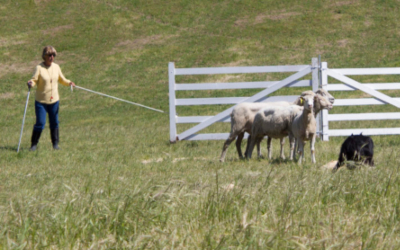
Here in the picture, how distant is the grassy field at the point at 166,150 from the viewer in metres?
3.56

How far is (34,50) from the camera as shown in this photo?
32.2 m

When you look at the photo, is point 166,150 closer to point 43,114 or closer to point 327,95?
point 43,114

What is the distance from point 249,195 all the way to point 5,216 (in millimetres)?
1845

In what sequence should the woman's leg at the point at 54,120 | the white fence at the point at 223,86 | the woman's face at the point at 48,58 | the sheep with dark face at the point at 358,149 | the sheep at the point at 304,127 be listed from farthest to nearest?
the white fence at the point at 223,86
the woman's leg at the point at 54,120
the woman's face at the point at 48,58
the sheep at the point at 304,127
the sheep with dark face at the point at 358,149

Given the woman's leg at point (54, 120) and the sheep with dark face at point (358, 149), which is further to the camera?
the woman's leg at point (54, 120)

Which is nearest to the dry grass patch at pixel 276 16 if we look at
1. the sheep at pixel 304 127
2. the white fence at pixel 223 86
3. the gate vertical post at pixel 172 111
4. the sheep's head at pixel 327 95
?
the white fence at pixel 223 86

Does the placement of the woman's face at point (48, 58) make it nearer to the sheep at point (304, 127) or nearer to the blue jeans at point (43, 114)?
the blue jeans at point (43, 114)

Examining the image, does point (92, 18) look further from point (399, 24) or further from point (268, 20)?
point (399, 24)

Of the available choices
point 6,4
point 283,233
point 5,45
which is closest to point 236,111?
point 283,233

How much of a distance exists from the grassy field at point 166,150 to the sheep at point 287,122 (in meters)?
0.54

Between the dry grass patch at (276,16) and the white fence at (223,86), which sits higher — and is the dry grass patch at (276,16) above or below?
above

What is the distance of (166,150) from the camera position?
33.1 feet

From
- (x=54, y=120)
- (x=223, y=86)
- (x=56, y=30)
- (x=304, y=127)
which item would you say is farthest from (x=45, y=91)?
(x=56, y=30)

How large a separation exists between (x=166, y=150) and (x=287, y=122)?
111 inches
